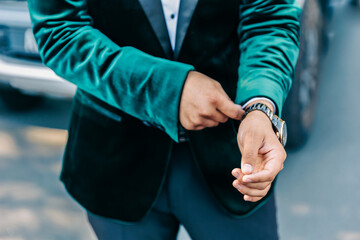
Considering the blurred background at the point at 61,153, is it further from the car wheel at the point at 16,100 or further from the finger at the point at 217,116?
the finger at the point at 217,116

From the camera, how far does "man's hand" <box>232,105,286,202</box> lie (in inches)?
25.9

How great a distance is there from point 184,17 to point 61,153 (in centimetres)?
199

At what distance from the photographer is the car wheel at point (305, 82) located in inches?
92.2

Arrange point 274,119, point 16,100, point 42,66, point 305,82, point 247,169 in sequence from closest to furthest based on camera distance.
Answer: point 247,169
point 274,119
point 42,66
point 305,82
point 16,100

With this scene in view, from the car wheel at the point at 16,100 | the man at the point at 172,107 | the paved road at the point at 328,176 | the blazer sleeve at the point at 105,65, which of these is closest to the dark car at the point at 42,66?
the paved road at the point at 328,176

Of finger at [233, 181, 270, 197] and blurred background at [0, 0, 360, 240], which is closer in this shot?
finger at [233, 181, 270, 197]

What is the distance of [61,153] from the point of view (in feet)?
8.57

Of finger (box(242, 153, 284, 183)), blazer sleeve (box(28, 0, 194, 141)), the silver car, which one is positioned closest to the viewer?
finger (box(242, 153, 284, 183))

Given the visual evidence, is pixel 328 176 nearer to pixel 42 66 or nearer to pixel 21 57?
pixel 42 66

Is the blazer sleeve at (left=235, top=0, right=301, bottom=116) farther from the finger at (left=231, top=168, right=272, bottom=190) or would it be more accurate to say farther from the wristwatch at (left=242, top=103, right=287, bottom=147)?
the finger at (left=231, top=168, right=272, bottom=190)

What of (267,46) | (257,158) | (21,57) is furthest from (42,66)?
(257,158)

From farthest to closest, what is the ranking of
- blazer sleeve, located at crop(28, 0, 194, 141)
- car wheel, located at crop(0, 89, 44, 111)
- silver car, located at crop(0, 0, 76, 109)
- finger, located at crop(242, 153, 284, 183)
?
car wheel, located at crop(0, 89, 44, 111) < silver car, located at crop(0, 0, 76, 109) < blazer sleeve, located at crop(28, 0, 194, 141) < finger, located at crop(242, 153, 284, 183)

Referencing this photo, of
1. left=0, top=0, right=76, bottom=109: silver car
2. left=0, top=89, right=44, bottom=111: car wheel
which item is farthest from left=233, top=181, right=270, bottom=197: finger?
left=0, top=89, right=44, bottom=111: car wheel

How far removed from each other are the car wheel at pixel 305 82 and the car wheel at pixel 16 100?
78.8 inches
